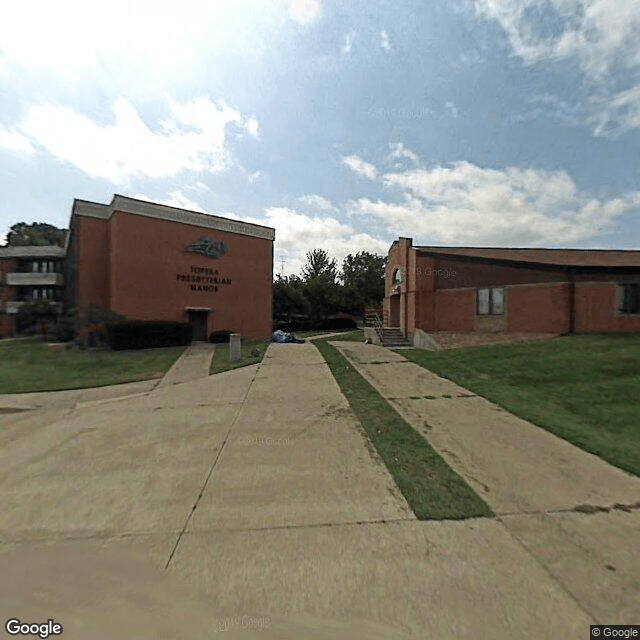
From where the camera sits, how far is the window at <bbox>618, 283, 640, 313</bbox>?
555 inches

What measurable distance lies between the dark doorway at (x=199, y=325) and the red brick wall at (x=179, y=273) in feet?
1.37

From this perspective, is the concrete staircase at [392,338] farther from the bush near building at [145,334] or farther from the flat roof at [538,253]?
the bush near building at [145,334]

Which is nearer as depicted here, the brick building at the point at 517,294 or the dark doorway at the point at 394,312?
the brick building at the point at 517,294

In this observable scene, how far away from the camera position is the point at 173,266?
69.9 feet

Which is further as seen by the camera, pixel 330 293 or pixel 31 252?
pixel 330 293

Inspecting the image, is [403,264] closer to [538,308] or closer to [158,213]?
[538,308]

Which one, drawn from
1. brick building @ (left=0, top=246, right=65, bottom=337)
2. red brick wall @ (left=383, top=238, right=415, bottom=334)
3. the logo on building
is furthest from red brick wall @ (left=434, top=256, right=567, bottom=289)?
brick building @ (left=0, top=246, right=65, bottom=337)

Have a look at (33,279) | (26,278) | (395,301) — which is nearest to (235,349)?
(395,301)

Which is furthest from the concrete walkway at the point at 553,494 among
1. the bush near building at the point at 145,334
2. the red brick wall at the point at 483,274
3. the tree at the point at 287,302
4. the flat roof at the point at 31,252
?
the flat roof at the point at 31,252

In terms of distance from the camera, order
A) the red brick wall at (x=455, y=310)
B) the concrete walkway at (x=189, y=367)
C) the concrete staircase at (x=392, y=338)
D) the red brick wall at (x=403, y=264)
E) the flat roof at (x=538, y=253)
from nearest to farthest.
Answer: the concrete walkway at (x=189, y=367), the red brick wall at (x=455, y=310), the concrete staircase at (x=392, y=338), the red brick wall at (x=403, y=264), the flat roof at (x=538, y=253)

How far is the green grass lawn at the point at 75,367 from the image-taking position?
34.8 ft

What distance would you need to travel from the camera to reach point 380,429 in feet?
18.8

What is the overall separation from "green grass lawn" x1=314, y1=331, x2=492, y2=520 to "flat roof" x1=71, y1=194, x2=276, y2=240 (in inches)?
776

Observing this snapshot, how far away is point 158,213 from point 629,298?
26346 mm
